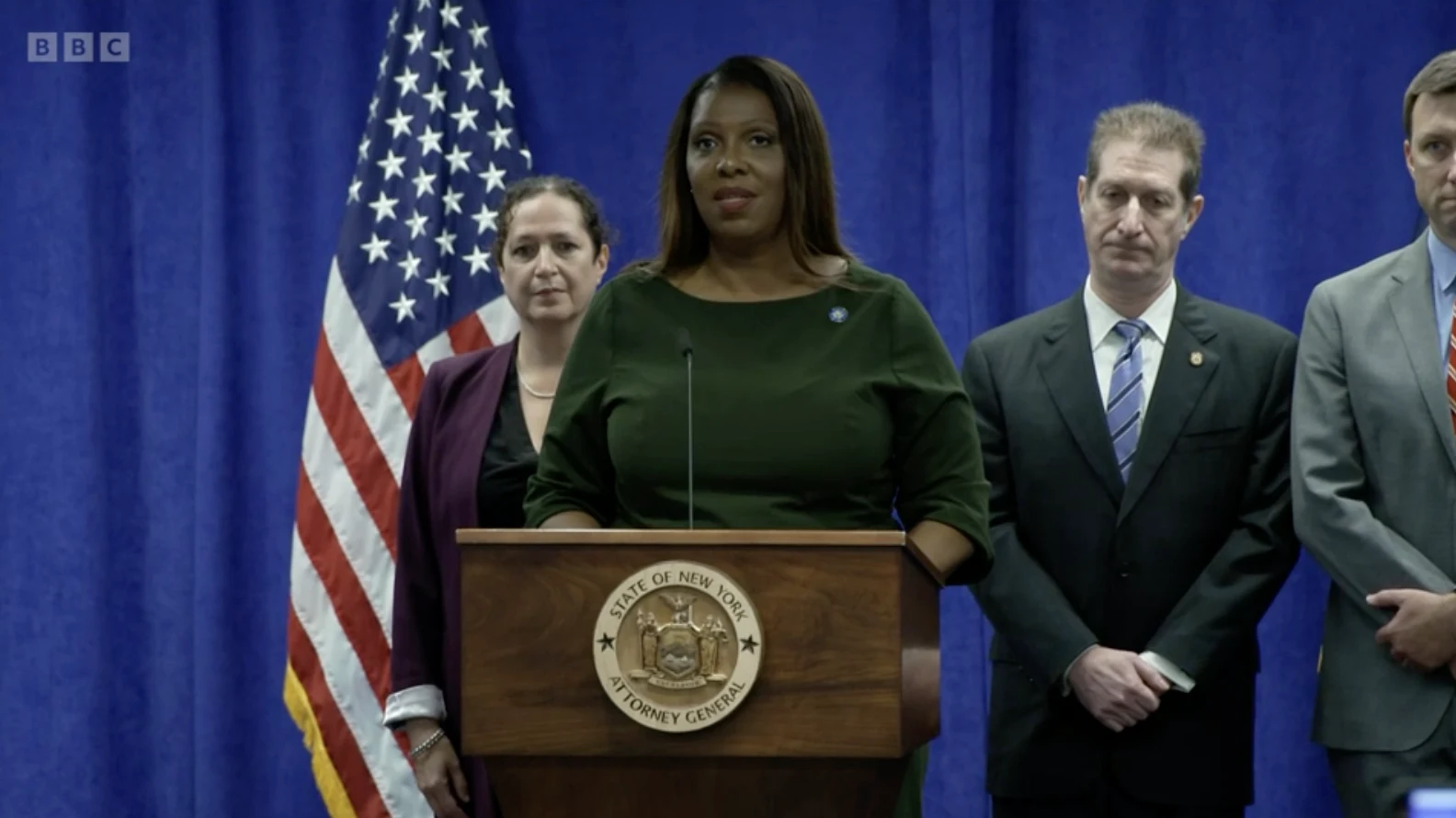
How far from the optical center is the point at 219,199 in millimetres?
4879

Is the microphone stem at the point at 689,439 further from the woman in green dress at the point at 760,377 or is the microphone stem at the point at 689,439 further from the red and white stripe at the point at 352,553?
the red and white stripe at the point at 352,553

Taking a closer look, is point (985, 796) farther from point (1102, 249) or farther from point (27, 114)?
point (27, 114)

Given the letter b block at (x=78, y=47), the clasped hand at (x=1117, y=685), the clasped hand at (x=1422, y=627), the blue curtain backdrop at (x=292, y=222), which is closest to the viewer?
the clasped hand at (x=1422, y=627)

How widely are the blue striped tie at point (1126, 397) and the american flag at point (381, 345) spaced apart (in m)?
1.76

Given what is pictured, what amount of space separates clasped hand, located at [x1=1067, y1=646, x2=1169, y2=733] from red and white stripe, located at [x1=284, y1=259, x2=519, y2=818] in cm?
193

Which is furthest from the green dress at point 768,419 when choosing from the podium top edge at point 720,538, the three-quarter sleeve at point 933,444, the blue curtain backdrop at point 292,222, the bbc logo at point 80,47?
the bbc logo at point 80,47

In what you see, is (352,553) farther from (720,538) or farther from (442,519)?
(720,538)

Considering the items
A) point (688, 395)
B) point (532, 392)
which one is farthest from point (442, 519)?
point (688, 395)

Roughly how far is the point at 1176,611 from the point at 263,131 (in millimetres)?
2978

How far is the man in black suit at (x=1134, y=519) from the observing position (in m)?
3.08

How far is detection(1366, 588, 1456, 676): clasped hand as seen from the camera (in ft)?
9.32

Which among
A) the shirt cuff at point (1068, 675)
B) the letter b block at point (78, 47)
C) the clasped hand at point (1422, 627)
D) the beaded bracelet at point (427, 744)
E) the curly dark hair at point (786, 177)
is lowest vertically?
the beaded bracelet at point (427, 744)

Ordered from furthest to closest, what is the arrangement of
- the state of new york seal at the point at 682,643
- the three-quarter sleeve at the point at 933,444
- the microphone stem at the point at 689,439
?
the three-quarter sleeve at the point at 933,444, the microphone stem at the point at 689,439, the state of new york seal at the point at 682,643

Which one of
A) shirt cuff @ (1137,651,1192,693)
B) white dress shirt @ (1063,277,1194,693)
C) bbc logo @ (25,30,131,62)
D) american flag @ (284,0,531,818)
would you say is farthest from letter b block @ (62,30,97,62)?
shirt cuff @ (1137,651,1192,693)
